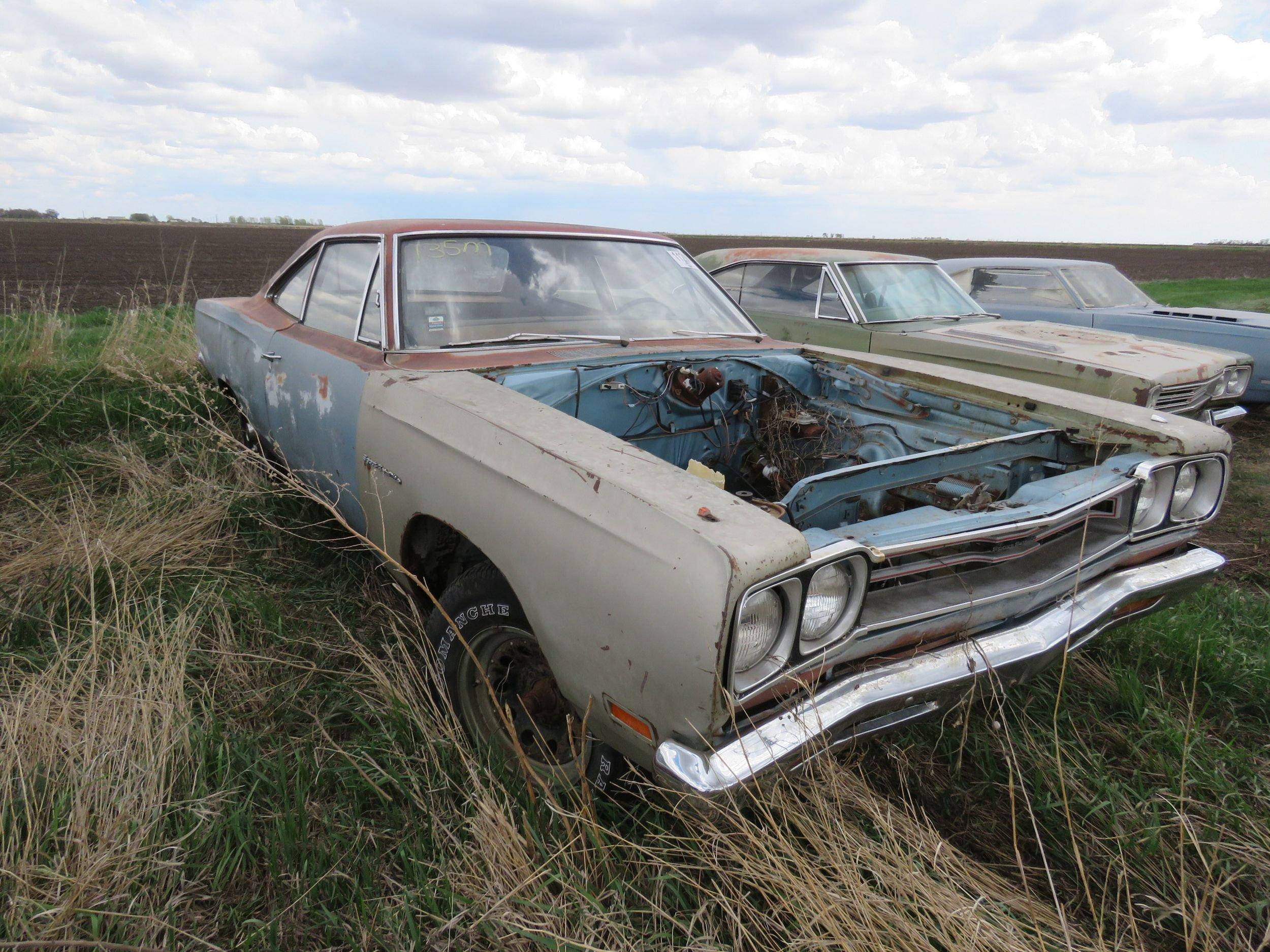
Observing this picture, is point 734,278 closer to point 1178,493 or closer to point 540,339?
point 540,339

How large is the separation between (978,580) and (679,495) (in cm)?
86

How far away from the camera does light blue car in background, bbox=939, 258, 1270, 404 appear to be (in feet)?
19.8

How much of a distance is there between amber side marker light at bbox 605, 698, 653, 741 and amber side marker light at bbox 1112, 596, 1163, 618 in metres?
1.39

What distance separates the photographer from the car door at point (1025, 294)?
677cm

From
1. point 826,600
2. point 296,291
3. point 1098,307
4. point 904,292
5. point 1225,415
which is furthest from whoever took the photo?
point 1098,307

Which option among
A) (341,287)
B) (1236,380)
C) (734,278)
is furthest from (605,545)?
(1236,380)

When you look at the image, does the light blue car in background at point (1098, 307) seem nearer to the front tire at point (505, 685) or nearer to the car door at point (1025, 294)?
the car door at point (1025, 294)

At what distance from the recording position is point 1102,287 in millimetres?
7125

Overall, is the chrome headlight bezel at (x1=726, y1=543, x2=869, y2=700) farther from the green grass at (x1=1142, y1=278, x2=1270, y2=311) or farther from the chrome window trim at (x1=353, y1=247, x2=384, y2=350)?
the green grass at (x1=1142, y1=278, x2=1270, y2=311)

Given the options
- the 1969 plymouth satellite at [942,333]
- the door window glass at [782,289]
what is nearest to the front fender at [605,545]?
the 1969 plymouth satellite at [942,333]

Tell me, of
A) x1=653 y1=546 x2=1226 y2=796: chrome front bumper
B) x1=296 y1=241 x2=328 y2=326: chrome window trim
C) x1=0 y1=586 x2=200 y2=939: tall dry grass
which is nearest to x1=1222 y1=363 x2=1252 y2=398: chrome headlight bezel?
x1=653 y1=546 x2=1226 y2=796: chrome front bumper

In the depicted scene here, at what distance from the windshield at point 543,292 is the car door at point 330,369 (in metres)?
0.18

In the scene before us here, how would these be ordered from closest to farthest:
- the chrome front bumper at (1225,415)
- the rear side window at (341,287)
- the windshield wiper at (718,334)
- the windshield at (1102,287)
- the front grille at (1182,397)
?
the rear side window at (341,287) → the windshield wiper at (718,334) → the front grille at (1182,397) → the chrome front bumper at (1225,415) → the windshield at (1102,287)

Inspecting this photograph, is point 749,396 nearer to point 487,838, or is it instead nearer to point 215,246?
point 487,838
